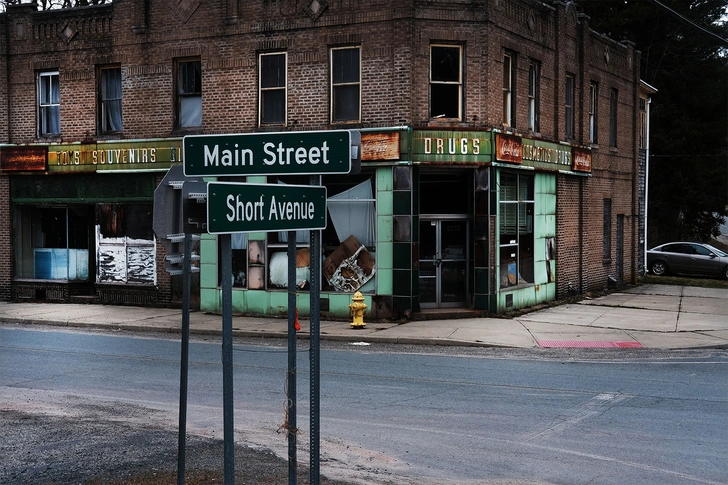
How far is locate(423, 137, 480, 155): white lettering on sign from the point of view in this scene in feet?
63.3

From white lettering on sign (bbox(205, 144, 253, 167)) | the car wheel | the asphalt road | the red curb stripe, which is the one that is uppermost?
white lettering on sign (bbox(205, 144, 253, 167))

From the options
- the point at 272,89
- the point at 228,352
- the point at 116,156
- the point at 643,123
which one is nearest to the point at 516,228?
the point at 272,89

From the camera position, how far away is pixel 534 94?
22.5m

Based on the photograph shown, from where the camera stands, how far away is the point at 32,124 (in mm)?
23391

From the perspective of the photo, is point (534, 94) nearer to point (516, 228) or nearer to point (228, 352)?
point (516, 228)

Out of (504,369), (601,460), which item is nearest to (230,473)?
(601,460)

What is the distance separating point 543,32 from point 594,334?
29.5 ft

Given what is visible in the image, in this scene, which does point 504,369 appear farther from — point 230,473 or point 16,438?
point 230,473

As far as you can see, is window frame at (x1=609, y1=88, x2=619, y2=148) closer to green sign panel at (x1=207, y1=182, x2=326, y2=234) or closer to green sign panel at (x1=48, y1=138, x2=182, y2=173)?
green sign panel at (x1=48, y1=138, x2=182, y2=173)

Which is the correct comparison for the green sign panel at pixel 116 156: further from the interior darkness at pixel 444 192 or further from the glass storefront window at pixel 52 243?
the interior darkness at pixel 444 192

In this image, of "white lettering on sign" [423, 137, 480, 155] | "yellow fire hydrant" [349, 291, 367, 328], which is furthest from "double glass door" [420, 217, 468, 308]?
"yellow fire hydrant" [349, 291, 367, 328]

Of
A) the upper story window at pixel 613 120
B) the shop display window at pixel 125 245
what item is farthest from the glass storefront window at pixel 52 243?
the upper story window at pixel 613 120

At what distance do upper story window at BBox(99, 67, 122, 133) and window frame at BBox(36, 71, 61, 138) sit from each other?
1.33 metres

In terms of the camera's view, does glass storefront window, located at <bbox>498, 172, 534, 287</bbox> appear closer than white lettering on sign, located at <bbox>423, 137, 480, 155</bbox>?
No
